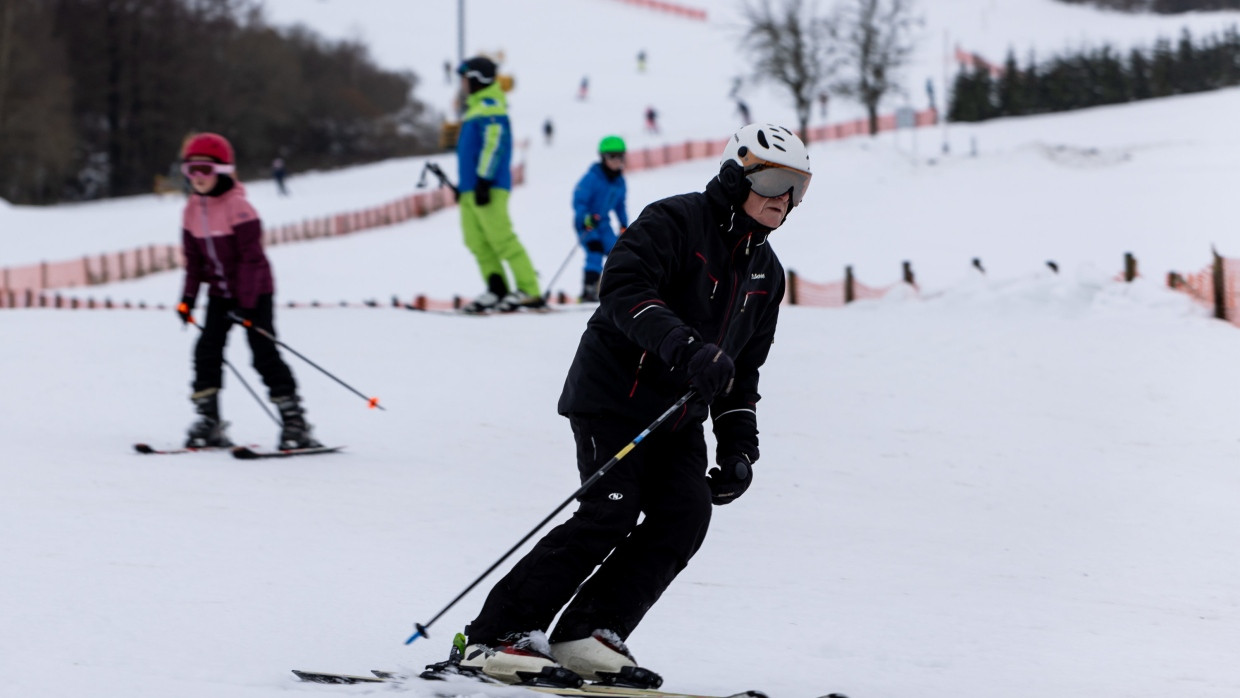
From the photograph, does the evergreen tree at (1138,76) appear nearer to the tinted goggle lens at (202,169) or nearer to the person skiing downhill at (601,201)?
the person skiing downhill at (601,201)

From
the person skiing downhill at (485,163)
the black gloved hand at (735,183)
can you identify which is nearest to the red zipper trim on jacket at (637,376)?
the black gloved hand at (735,183)

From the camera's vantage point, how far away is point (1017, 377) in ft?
32.3

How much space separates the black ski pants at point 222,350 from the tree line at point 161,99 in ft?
169

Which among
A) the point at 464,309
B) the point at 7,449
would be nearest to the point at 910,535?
the point at 7,449

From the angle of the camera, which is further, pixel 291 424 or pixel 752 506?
pixel 291 424

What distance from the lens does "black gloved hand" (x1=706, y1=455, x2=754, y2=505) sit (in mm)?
3932

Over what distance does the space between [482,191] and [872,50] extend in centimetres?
4375

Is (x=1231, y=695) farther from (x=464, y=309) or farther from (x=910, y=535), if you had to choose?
(x=464, y=309)

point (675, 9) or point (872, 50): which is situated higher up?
point (675, 9)

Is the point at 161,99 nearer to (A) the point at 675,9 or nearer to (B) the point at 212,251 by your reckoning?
(A) the point at 675,9

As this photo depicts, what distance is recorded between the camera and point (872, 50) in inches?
2061

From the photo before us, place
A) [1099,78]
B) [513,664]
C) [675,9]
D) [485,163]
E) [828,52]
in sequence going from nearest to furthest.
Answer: [513,664]
[485,163]
[1099,78]
[828,52]
[675,9]

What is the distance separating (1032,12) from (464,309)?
2815 inches

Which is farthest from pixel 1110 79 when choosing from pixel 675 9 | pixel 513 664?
pixel 513 664
